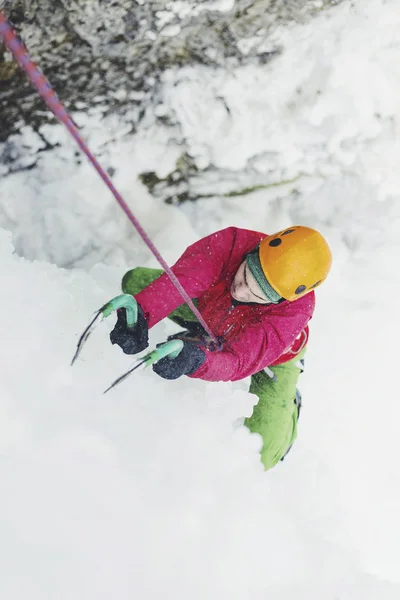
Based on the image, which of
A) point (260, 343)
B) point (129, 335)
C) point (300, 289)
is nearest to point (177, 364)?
point (129, 335)

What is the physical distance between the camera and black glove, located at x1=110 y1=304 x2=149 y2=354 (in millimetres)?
1857

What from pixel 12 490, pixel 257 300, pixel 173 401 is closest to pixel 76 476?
pixel 12 490

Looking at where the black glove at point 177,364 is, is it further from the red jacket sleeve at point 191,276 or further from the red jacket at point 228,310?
the red jacket sleeve at point 191,276

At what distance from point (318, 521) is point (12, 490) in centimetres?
171

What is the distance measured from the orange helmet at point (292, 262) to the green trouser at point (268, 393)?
57 cm

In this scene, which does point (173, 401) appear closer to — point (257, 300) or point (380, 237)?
point (257, 300)

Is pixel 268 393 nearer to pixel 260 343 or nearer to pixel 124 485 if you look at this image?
pixel 260 343

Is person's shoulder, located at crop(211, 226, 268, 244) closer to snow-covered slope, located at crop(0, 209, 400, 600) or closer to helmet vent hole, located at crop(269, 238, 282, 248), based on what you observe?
helmet vent hole, located at crop(269, 238, 282, 248)

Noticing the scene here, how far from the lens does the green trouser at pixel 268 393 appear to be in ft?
8.04

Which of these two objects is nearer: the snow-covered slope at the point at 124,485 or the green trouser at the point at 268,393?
the snow-covered slope at the point at 124,485

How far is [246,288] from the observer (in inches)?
79.1

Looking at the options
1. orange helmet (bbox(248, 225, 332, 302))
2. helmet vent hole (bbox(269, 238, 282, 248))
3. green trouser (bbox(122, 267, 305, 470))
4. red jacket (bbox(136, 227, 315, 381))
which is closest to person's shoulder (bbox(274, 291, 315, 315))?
red jacket (bbox(136, 227, 315, 381))

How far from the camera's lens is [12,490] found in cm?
167

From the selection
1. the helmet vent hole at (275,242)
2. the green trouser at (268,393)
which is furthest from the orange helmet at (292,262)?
the green trouser at (268,393)
